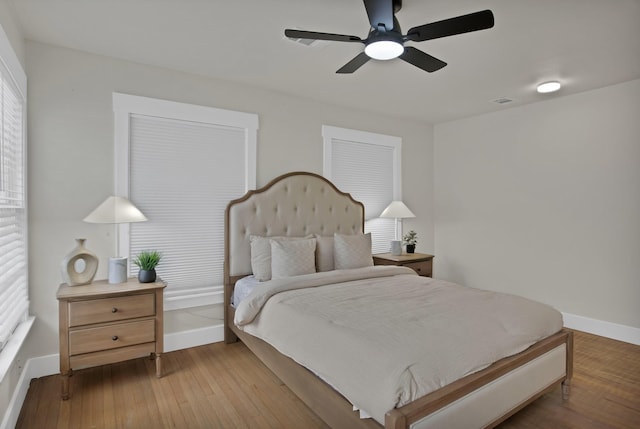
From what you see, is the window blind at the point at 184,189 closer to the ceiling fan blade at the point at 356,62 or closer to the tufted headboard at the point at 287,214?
the tufted headboard at the point at 287,214

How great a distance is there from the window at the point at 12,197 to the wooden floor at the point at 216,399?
63 centimetres

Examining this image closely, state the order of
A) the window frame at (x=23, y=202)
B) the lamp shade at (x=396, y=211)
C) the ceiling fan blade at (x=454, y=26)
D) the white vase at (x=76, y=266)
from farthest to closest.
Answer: the lamp shade at (x=396, y=211), the white vase at (x=76, y=266), the window frame at (x=23, y=202), the ceiling fan blade at (x=454, y=26)

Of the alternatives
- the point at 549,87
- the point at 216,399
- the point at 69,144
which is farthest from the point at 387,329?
the point at 549,87

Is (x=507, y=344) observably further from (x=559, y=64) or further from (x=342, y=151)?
(x=342, y=151)

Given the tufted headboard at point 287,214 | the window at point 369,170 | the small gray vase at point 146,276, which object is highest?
the window at point 369,170

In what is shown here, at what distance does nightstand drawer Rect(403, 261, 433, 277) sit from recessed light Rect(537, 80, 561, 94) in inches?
→ 90.2

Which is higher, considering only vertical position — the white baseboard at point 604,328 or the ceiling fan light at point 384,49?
the ceiling fan light at point 384,49

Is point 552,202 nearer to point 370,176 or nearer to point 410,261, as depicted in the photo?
point 410,261

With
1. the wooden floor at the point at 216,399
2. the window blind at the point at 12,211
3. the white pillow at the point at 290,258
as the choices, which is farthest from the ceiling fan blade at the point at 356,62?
the wooden floor at the point at 216,399

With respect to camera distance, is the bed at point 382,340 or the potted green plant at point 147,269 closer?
the bed at point 382,340

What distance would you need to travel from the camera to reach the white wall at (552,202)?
147 inches

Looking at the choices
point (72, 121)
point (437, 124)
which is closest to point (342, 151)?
point (437, 124)

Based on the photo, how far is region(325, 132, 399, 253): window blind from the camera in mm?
4555

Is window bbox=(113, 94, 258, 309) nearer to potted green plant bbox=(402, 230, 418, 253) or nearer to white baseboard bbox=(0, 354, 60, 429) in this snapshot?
white baseboard bbox=(0, 354, 60, 429)
